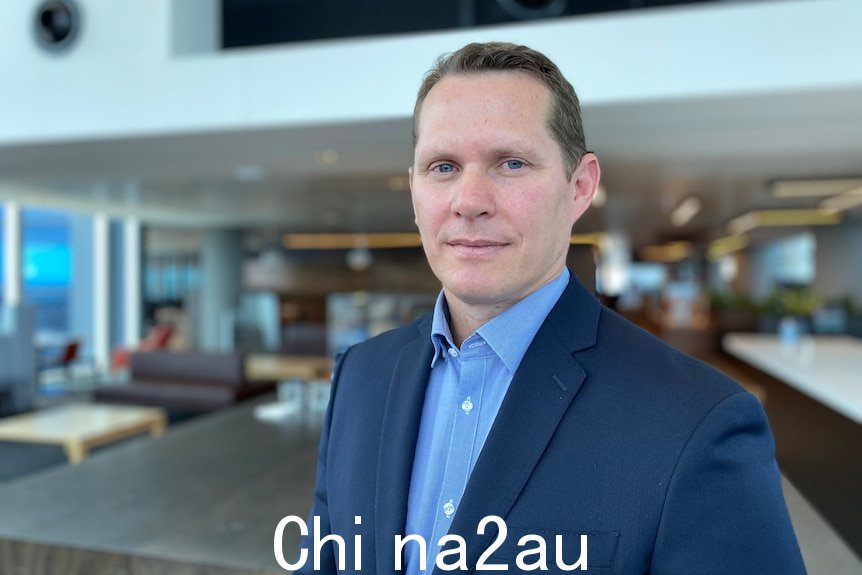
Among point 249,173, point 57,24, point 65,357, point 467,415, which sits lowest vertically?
point 65,357

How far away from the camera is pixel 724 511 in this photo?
2.57 feet

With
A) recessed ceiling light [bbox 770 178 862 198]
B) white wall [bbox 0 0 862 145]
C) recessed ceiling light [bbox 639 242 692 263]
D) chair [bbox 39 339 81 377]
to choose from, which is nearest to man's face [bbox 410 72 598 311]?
white wall [bbox 0 0 862 145]

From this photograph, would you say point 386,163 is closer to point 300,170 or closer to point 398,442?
point 300,170

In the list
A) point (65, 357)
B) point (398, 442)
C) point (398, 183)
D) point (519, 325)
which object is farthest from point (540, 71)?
point (65, 357)

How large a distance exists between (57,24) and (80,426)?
2.97 metres

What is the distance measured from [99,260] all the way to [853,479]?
1193 centimetres

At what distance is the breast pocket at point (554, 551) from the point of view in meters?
0.82

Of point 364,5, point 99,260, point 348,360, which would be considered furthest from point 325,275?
point 348,360

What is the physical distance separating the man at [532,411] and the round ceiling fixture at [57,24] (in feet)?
15.4

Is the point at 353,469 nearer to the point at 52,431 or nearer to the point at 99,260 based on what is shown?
the point at 52,431

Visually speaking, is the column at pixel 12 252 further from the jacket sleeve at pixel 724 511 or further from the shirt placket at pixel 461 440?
the jacket sleeve at pixel 724 511

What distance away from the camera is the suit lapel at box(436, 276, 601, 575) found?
860 mm

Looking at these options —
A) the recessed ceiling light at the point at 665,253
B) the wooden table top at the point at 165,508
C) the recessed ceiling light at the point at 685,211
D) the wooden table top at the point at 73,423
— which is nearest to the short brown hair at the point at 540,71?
the wooden table top at the point at 165,508

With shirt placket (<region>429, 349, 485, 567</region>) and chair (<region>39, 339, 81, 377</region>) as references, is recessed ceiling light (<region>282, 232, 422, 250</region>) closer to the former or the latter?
chair (<region>39, 339, 81, 377</region>)
